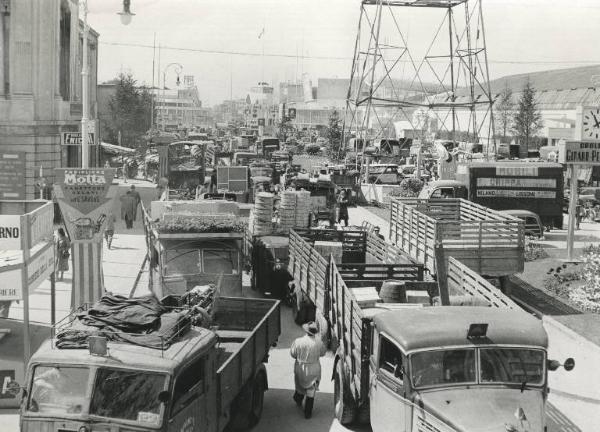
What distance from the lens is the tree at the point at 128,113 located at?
76250mm

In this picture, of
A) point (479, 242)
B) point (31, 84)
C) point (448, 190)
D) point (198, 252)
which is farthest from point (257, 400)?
point (31, 84)

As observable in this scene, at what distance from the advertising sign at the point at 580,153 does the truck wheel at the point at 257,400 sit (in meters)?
15.2

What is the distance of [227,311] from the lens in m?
13.5

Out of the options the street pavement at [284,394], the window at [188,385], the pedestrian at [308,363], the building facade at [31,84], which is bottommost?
the street pavement at [284,394]

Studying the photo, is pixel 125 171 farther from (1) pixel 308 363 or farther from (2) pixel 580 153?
(1) pixel 308 363

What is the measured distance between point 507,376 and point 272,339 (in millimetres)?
4799

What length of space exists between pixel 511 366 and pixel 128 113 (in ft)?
232

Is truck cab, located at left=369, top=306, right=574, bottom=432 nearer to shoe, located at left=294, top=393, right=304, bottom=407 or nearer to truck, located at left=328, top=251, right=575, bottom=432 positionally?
truck, located at left=328, top=251, right=575, bottom=432

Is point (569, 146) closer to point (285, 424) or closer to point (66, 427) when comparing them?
point (285, 424)

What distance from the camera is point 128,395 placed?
8164 mm

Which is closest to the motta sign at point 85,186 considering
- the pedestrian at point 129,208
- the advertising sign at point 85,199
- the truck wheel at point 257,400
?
the advertising sign at point 85,199

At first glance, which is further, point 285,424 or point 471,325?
point 285,424

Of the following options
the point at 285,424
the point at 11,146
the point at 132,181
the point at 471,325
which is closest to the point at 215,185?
the point at 11,146

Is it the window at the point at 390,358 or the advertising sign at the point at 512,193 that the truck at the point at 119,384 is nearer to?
the window at the point at 390,358
